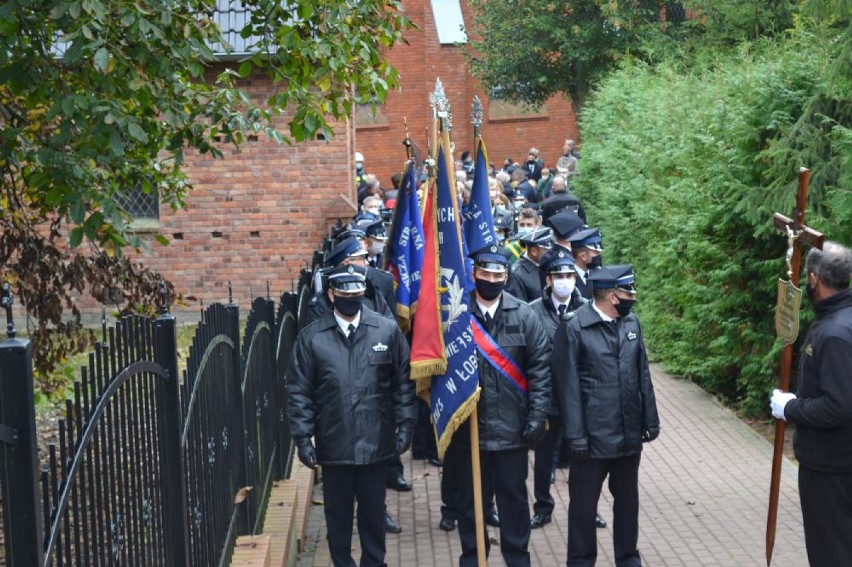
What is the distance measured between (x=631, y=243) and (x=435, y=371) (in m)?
12.5

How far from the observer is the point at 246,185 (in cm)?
2070

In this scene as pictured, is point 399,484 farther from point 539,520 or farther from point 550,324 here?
point 550,324

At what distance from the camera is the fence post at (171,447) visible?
4.79 meters

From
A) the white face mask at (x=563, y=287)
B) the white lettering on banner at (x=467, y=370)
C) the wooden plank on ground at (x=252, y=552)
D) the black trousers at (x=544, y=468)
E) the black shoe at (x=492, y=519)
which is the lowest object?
the black shoe at (x=492, y=519)

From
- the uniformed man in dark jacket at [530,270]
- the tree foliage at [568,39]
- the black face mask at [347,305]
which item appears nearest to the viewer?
the black face mask at [347,305]

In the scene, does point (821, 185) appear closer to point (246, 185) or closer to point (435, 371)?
point (435, 371)

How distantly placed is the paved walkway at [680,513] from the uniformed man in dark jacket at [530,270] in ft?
5.28

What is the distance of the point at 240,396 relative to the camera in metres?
6.99

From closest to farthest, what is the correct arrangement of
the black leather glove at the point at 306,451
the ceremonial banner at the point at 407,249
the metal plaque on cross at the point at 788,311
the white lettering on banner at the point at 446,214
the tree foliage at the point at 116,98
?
the metal plaque on cross at the point at 788,311 < the tree foliage at the point at 116,98 < the black leather glove at the point at 306,451 < the white lettering on banner at the point at 446,214 < the ceremonial banner at the point at 407,249

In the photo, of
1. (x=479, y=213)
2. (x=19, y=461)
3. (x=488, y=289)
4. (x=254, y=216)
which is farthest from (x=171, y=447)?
(x=254, y=216)

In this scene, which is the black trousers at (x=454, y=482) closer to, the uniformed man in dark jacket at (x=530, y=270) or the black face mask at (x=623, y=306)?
the black face mask at (x=623, y=306)

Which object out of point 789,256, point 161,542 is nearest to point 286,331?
point 789,256

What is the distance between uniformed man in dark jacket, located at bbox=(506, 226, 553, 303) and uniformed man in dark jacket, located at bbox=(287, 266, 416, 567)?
3285 mm

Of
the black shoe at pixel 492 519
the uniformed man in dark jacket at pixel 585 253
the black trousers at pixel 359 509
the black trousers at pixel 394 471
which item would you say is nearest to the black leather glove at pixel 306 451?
the black trousers at pixel 359 509
